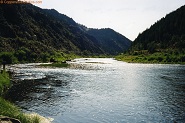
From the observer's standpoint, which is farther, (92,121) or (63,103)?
(63,103)

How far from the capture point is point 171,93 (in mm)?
47469

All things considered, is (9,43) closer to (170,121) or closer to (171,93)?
(171,93)

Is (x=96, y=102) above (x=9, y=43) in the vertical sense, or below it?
below

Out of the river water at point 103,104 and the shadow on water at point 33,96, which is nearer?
the river water at point 103,104

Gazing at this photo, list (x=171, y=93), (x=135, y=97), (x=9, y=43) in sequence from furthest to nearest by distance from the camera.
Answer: (x=9, y=43)
(x=171, y=93)
(x=135, y=97)

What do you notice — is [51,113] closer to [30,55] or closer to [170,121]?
[170,121]

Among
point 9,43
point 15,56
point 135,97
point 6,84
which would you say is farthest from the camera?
point 9,43

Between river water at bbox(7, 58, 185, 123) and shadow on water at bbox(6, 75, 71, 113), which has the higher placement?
shadow on water at bbox(6, 75, 71, 113)

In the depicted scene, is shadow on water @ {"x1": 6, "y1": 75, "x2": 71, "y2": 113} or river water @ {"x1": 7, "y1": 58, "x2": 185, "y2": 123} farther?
shadow on water @ {"x1": 6, "y1": 75, "x2": 71, "y2": 113}

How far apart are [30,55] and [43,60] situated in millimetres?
8479

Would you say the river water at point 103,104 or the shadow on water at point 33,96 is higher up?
the shadow on water at point 33,96

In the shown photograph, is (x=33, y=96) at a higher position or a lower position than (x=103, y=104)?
higher

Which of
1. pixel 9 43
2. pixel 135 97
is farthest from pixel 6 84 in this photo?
pixel 9 43

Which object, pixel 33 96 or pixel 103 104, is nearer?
pixel 103 104
